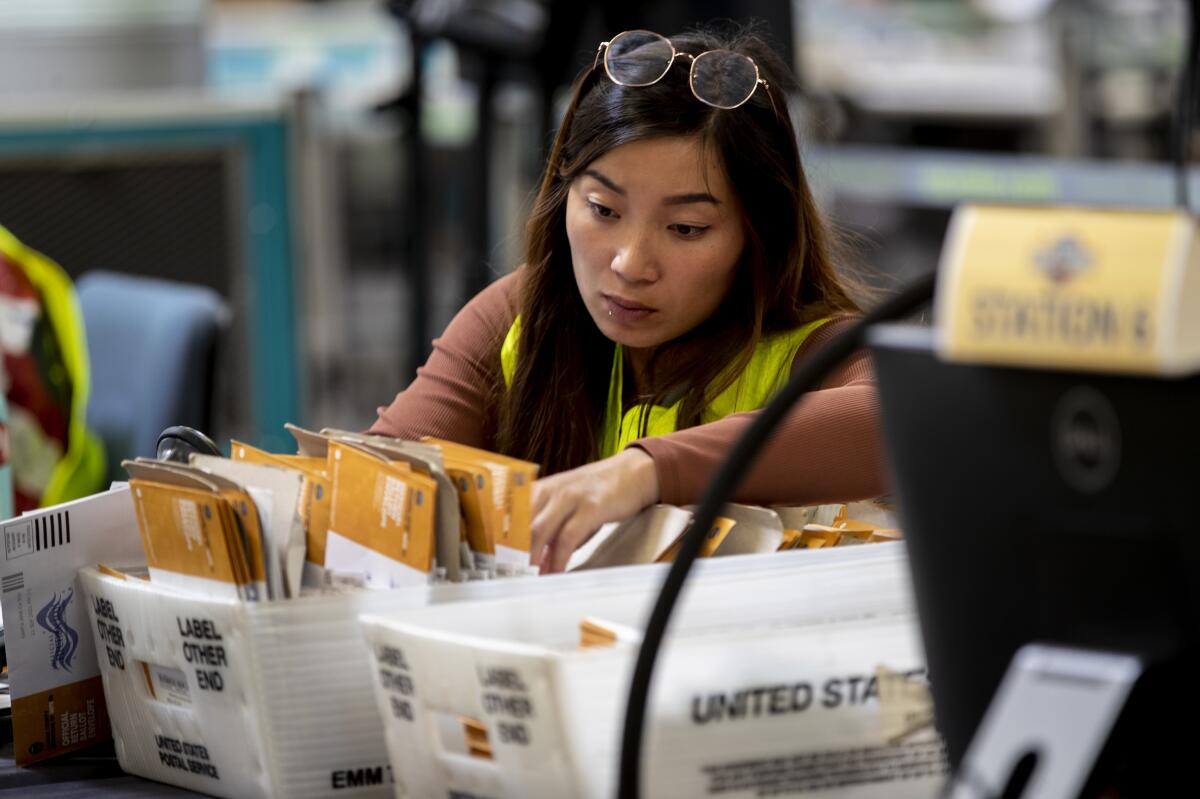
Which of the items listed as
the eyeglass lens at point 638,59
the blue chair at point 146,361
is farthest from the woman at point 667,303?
the blue chair at point 146,361

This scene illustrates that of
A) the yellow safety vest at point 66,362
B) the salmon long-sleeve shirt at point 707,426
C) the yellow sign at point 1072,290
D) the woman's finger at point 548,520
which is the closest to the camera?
the yellow sign at point 1072,290

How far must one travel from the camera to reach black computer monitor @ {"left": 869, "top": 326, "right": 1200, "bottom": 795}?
0.64 meters

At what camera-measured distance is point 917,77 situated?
694 cm

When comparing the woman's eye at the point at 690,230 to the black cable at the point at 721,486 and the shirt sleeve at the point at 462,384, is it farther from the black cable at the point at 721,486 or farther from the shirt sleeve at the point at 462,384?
the black cable at the point at 721,486

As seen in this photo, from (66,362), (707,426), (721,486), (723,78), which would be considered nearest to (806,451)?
(707,426)

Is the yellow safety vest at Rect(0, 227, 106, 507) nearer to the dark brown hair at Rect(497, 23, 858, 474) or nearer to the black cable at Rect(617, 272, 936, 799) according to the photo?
the dark brown hair at Rect(497, 23, 858, 474)

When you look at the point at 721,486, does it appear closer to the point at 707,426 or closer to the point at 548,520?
the point at 548,520

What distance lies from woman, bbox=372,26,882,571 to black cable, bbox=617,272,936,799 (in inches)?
22.2

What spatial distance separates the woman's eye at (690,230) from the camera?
152 centimetres

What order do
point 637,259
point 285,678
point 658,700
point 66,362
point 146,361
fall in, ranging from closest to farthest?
point 658,700, point 285,678, point 637,259, point 66,362, point 146,361

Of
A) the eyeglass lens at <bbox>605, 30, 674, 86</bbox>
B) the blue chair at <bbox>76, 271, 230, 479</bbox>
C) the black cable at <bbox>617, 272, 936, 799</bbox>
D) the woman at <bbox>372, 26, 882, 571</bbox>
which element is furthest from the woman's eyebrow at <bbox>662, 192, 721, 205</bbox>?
the blue chair at <bbox>76, 271, 230, 479</bbox>

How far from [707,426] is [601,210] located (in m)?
0.26

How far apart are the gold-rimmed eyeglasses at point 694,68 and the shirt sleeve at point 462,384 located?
0.33m

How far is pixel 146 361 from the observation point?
9.37 feet
